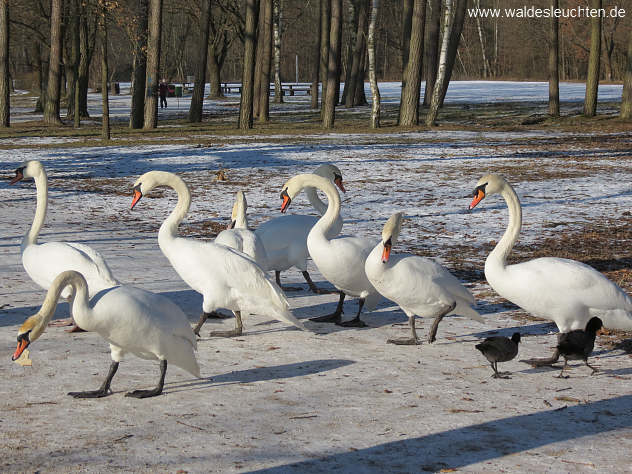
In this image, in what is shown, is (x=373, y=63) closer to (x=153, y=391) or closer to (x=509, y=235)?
(x=509, y=235)

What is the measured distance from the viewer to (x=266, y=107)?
32.6 metres

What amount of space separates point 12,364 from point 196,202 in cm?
839

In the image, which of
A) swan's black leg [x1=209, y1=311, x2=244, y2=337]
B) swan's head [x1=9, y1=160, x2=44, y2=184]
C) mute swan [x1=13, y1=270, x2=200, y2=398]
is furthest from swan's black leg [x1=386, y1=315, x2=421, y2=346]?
swan's head [x1=9, y1=160, x2=44, y2=184]

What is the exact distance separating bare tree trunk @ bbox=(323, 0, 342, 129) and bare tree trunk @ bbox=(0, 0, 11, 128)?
11020 millimetres

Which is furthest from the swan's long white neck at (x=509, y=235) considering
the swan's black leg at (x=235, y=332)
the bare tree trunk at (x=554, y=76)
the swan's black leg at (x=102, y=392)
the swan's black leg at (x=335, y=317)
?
the bare tree trunk at (x=554, y=76)

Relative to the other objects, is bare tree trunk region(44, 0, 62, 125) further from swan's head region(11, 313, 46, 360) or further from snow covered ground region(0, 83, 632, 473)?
swan's head region(11, 313, 46, 360)

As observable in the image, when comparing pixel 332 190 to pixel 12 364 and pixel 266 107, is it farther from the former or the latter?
pixel 266 107

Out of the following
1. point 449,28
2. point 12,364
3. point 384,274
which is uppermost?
point 449,28

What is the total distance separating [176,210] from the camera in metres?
6.82

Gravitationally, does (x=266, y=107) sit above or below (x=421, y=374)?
above

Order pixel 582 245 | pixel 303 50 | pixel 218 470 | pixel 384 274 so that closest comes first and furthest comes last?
1. pixel 218 470
2. pixel 384 274
3. pixel 582 245
4. pixel 303 50

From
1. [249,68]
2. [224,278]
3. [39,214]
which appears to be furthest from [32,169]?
[249,68]

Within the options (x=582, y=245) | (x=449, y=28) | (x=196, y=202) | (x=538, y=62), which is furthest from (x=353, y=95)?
(x=538, y=62)

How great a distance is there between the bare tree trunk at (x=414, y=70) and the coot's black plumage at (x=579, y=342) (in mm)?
21382
